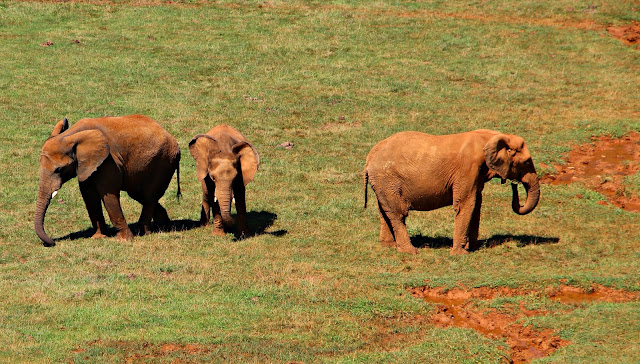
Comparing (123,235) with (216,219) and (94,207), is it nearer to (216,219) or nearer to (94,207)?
(94,207)

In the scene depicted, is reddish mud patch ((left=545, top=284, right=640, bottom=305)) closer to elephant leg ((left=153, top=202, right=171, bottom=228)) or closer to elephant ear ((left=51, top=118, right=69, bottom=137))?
elephant leg ((left=153, top=202, right=171, bottom=228))

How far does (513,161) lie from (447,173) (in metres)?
1.59

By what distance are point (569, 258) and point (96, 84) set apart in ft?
70.8

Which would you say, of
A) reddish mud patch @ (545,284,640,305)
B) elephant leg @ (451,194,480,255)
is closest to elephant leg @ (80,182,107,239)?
elephant leg @ (451,194,480,255)

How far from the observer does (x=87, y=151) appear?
22.0 metres

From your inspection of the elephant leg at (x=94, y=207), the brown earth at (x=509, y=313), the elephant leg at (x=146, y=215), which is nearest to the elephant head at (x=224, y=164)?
the elephant leg at (x=146, y=215)

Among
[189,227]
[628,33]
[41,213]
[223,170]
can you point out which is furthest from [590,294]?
[628,33]

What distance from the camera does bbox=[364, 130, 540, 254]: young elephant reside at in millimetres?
21328

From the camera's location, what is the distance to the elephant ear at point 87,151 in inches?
864

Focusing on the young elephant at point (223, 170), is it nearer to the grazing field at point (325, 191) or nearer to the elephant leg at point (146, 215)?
the grazing field at point (325, 191)

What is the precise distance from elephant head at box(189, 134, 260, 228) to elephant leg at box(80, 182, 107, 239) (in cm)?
261

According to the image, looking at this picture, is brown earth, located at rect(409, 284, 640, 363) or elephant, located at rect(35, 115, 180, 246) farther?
elephant, located at rect(35, 115, 180, 246)

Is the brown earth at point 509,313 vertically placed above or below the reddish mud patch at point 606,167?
above

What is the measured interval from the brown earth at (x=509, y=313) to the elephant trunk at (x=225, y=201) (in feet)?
16.7
